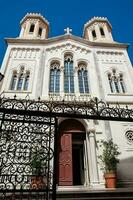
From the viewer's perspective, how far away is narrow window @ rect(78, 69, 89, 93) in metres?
12.9

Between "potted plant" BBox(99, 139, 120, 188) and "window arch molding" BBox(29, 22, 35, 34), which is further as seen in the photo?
"window arch molding" BBox(29, 22, 35, 34)

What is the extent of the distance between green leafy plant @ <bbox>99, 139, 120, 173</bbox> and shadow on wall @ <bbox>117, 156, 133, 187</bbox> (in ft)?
2.22

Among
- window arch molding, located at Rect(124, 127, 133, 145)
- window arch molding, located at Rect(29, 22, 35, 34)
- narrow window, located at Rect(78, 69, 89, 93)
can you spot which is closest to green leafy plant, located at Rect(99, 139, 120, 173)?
window arch molding, located at Rect(124, 127, 133, 145)

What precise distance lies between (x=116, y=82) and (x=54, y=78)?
4026mm

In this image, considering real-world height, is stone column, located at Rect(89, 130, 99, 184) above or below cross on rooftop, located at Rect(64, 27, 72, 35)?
below

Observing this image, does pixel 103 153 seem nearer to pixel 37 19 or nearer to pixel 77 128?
pixel 77 128

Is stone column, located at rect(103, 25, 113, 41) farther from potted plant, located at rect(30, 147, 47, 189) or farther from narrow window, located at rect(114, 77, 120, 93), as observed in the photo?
potted plant, located at rect(30, 147, 47, 189)

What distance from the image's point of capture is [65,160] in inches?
388

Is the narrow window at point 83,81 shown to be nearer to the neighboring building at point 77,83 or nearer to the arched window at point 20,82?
the neighboring building at point 77,83

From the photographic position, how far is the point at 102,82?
13.0 m

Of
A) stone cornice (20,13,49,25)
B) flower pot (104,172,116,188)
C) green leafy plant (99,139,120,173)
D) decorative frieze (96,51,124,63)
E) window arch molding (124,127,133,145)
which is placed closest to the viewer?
flower pot (104,172,116,188)

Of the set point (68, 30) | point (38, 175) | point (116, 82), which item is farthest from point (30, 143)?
point (68, 30)

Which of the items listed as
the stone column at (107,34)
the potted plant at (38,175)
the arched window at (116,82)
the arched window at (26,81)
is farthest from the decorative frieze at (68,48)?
the potted plant at (38,175)

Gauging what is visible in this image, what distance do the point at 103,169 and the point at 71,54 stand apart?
28.6 ft
